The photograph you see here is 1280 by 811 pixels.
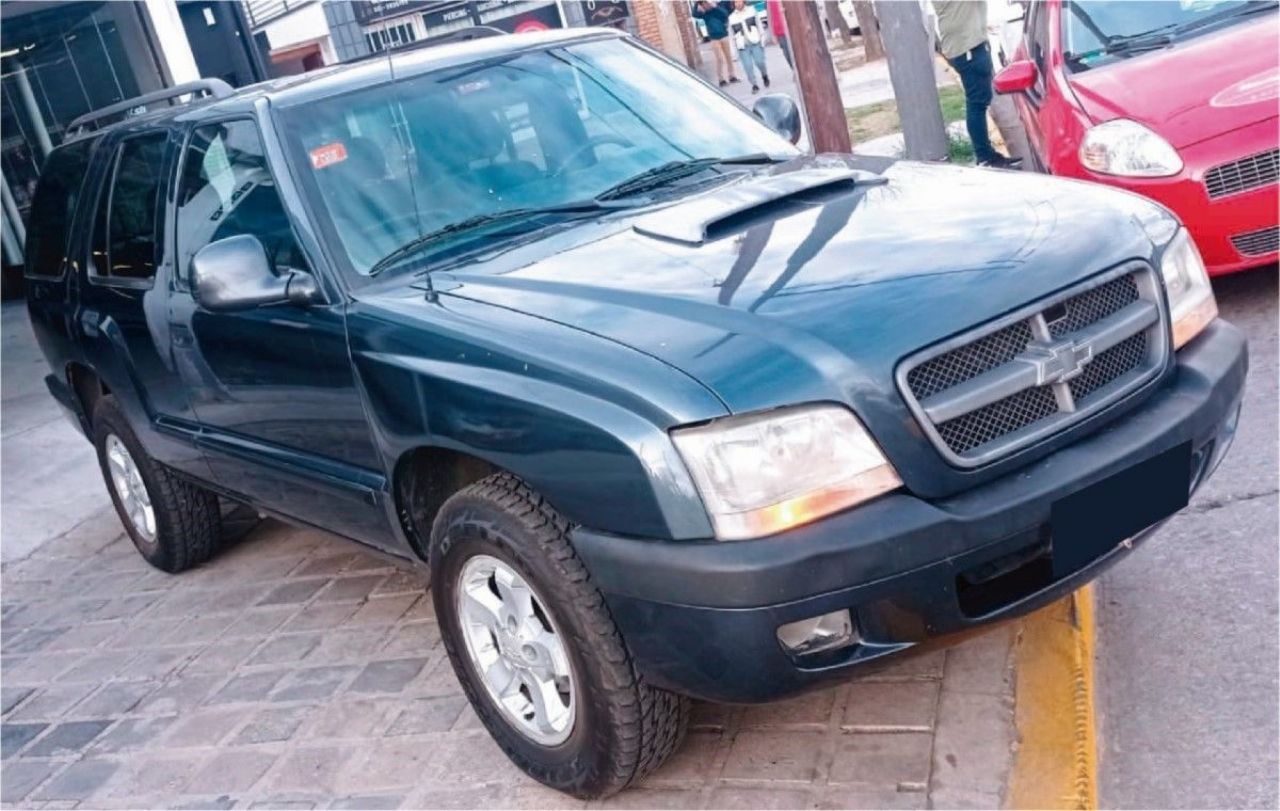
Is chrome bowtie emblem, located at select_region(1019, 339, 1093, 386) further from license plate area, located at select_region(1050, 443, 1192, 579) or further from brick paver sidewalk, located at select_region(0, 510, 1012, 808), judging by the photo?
brick paver sidewalk, located at select_region(0, 510, 1012, 808)

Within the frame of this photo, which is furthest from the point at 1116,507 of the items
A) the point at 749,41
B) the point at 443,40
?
the point at 749,41

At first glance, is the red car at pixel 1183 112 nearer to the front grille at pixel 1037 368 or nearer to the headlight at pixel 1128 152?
the headlight at pixel 1128 152

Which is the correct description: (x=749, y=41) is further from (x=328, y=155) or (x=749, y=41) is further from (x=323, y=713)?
(x=323, y=713)

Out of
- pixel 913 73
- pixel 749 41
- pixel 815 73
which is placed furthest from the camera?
pixel 749 41

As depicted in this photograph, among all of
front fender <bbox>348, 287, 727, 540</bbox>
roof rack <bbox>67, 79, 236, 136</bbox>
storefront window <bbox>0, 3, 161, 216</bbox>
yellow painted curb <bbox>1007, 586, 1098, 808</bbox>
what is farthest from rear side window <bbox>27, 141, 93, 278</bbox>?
storefront window <bbox>0, 3, 161, 216</bbox>

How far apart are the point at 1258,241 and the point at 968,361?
3286 millimetres

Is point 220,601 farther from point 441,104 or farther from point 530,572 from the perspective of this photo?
point 530,572

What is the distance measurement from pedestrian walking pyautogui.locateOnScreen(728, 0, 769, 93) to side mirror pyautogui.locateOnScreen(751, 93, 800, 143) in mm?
15961

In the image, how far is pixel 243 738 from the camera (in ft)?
13.5

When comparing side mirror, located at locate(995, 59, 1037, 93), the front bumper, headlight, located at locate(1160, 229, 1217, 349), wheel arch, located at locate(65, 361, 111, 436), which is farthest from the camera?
side mirror, located at locate(995, 59, 1037, 93)

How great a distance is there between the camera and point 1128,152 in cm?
573

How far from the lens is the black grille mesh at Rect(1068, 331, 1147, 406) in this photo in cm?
304

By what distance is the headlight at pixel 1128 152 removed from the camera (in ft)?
18.4

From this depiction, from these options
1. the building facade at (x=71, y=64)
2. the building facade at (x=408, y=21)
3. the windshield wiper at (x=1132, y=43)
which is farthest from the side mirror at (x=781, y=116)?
the building facade at (x=408, y=21)
